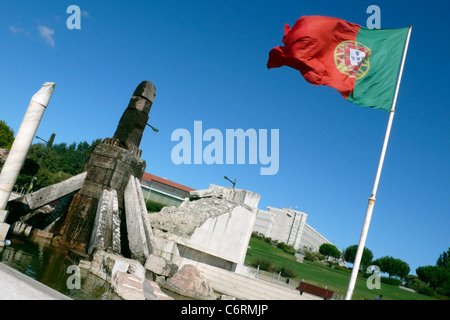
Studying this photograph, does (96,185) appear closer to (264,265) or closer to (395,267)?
(264,265)

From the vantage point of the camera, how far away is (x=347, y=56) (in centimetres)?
714

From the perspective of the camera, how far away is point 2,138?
42219mm

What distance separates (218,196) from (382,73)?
6069mm

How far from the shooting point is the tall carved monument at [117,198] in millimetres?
7133

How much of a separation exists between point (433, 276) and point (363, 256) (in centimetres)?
2699

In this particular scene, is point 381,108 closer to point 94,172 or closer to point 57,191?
point 94,172

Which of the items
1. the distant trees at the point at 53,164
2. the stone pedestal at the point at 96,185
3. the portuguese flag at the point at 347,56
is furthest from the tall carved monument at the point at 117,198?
the distant trees at the point at 53,164

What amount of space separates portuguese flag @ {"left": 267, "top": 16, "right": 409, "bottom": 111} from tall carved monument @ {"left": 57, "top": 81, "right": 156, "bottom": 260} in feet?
13.4

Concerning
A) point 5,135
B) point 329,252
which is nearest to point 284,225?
point 329,252

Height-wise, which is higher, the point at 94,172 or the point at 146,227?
the point at 94,172

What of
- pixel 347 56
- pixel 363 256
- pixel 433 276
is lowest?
pixel 433 276

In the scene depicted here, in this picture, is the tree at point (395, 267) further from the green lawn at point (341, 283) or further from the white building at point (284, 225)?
the green lawn at point (341, 283)

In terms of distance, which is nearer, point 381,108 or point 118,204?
point 381,108
